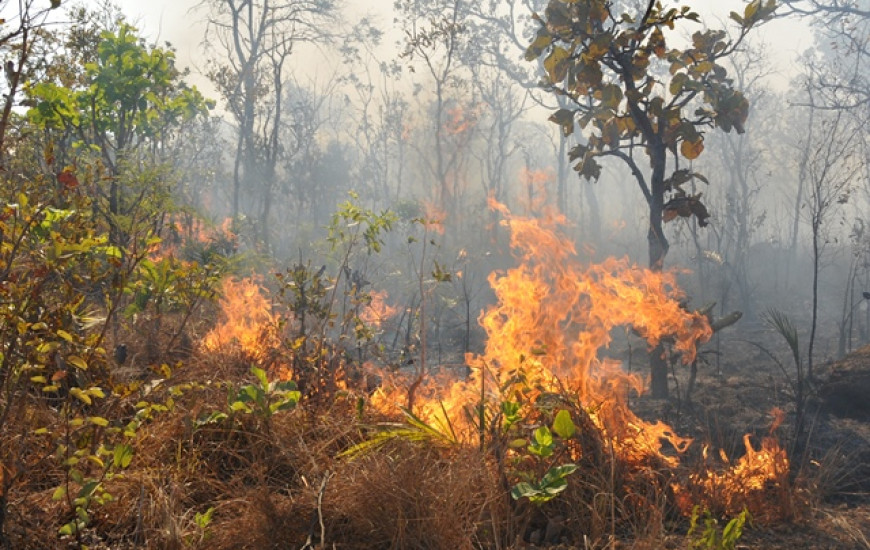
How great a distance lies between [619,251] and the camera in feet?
90.6

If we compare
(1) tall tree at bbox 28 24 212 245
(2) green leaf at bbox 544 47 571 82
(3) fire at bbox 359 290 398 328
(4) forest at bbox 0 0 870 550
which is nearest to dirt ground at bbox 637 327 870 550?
(4) forest at bbox 0 0 870 550

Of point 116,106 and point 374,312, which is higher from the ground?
point 116,106

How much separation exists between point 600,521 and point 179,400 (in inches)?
106

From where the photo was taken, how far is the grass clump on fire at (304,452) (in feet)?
9.55

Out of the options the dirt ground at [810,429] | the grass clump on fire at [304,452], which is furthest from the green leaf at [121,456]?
the dirt ground at [810,429]

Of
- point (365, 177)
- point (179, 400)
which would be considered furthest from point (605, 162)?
point (179, 400)

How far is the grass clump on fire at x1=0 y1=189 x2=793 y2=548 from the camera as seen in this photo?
2910 millimetres

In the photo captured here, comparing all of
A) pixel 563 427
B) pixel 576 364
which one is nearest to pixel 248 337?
pixel 576 364

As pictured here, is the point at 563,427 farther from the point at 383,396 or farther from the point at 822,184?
the point at 822,184

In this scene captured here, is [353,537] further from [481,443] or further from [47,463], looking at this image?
[47,463]

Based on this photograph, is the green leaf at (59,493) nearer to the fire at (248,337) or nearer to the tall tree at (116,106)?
the fire at (248,337)

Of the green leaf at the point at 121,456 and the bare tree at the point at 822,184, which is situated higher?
the bare tree at the point at 822,184

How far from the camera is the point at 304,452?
12.4ft

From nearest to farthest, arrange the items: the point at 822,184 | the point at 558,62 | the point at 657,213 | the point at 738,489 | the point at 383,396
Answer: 1. the point at 738,489
2. the point at 383,396
3. the point at 558,62
4. the point at 657,213
5. the point at 822,184
